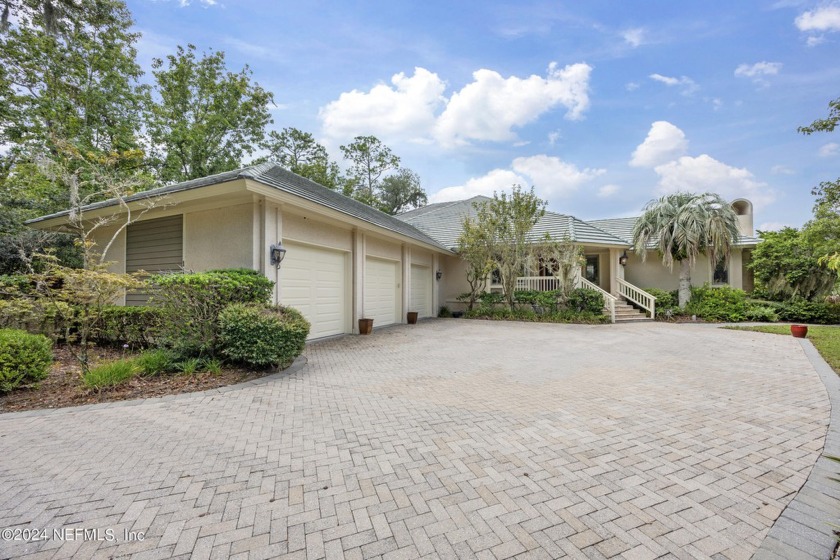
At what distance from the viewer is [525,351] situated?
7.47m

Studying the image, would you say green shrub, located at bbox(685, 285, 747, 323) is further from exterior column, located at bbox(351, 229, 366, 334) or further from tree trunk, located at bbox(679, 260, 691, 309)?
exterior column, located at bbox(351, 229, 366, 334)

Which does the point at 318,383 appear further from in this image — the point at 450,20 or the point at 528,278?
the point at 528,278

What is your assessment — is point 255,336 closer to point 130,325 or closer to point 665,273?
point 130,325

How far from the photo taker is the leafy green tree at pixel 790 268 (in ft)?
40.6

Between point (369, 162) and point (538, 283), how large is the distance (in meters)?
18.4

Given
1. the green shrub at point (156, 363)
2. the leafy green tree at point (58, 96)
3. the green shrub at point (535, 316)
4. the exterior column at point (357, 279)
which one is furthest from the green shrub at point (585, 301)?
the leafy green tree at point (58, 96)

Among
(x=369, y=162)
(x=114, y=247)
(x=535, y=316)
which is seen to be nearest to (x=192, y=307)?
(x=114, y=247)

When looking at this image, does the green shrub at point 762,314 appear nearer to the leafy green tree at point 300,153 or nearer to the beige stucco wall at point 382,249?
the beige stucco wall at point 382,249

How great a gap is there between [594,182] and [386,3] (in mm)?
10883

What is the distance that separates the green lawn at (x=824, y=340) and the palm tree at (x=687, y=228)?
3265mm

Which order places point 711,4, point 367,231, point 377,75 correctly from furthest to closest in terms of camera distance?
point 377,75 → point 367,231 → point 711,4

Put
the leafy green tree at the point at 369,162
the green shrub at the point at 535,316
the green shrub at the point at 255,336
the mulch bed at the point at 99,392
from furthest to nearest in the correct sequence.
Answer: the leafy green tree at the point at 369,162, the green shrub at the point at 535,316, the green shrub at the point at 255,336, the mulch bed at the point at 99,392

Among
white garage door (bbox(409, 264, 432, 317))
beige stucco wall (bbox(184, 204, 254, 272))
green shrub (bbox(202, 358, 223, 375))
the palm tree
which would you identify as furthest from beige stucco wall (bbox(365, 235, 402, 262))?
the palm tree

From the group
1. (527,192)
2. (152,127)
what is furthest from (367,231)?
(152,127)
